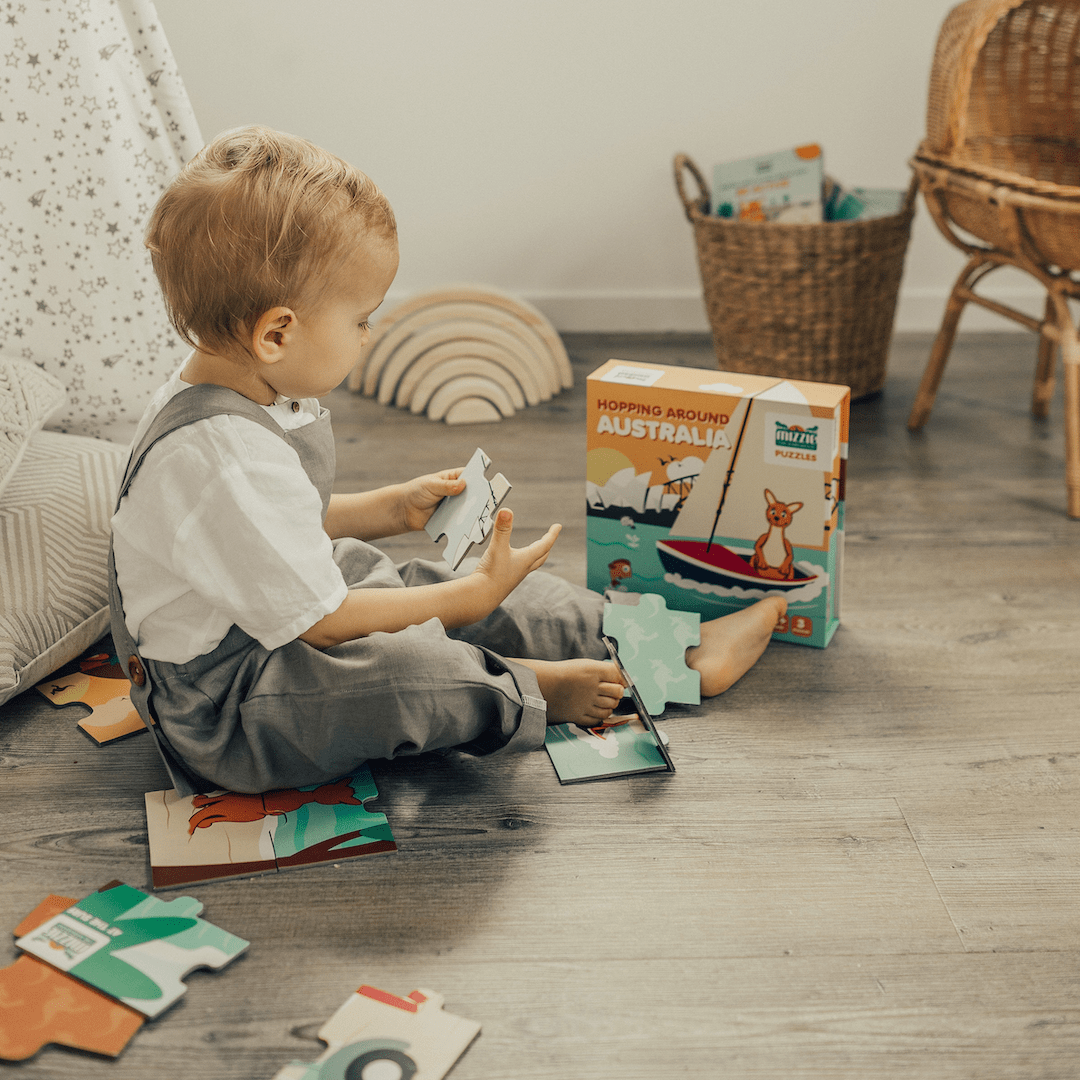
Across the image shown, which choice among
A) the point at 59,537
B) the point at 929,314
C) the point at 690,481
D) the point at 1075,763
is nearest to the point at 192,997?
the point at 59,537

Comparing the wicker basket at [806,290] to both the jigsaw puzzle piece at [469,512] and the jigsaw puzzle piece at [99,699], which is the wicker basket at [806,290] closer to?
the jigsaw puzzle piece at [469,512]

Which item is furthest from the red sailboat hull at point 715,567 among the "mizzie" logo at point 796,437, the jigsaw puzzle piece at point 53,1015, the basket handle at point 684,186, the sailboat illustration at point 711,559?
the basket handle at point 684,186

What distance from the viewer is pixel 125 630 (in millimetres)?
931

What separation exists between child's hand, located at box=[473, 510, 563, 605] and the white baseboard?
4.59 feet

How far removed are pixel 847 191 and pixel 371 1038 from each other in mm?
1669

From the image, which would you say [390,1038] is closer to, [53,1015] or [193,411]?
[53,1015]

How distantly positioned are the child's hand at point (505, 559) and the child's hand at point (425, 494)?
0.43 ft

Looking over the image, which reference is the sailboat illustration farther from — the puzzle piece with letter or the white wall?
the white wall

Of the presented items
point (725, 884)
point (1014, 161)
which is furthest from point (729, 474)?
point (1014, 161)

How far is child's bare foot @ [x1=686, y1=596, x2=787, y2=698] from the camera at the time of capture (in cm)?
111

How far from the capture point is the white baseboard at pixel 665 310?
2.29 meters

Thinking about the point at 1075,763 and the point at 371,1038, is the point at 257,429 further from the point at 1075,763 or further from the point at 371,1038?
the point at 1075,763

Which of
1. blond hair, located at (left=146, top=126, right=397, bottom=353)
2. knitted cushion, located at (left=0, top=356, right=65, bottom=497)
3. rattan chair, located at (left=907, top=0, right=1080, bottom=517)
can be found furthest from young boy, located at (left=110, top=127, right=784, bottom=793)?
rattan chair, located at (left=907, top=0, right=1080, bottom=517)

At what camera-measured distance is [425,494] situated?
3.61 ft
